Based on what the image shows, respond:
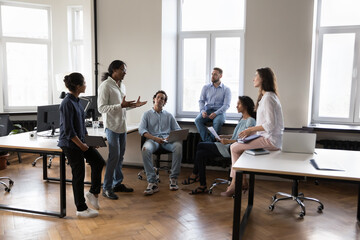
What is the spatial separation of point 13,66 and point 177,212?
15.9 feet

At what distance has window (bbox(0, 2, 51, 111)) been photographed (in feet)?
21.7

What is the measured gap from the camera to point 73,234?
3.13 metres

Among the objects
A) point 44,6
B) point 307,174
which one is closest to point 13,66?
point 44,6

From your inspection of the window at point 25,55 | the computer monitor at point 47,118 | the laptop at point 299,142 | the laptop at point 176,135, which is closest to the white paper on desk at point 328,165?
the laptop at point 299,142

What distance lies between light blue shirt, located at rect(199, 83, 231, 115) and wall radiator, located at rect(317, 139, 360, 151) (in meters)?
1.53

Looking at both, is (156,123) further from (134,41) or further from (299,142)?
(299,142)

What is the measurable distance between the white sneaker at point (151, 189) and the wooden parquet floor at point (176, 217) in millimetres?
70

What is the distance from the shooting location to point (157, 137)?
4.63 m

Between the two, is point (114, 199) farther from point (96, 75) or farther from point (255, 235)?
point (96, 75)

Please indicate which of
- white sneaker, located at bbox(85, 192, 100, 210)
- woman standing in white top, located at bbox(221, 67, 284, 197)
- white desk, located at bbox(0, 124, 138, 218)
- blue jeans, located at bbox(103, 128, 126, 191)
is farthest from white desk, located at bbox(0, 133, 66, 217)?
woman standing in white top, located at bbox(221, 67, 284, 197)

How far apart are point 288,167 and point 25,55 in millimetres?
5827

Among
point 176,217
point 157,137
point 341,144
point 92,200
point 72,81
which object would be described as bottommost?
point 176,217

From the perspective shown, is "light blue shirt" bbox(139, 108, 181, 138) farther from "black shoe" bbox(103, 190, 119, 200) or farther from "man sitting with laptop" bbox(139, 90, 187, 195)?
"black shoe" bbox(103, 190, 119, 200)

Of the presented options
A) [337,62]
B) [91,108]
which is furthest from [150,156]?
[337,62]
